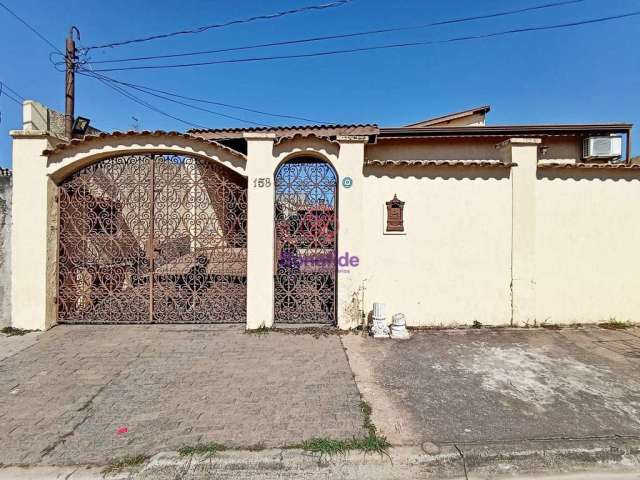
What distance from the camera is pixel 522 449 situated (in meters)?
2.24

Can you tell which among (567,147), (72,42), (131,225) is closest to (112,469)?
(131,225)

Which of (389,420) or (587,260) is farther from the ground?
(587,260)

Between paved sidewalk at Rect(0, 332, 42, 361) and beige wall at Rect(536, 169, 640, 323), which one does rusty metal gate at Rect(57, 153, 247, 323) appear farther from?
beige wall at Rect(536, 169, 640, 323)

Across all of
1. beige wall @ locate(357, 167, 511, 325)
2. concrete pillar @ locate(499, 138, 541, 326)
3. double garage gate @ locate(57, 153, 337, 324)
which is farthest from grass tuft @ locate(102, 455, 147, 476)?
concrete pillar @ locate(499, 138, 541, 326)

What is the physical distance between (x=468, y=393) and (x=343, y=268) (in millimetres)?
2301

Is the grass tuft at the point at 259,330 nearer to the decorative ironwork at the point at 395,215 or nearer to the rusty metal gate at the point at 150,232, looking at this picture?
the rusty metal gate at the point at 150,232

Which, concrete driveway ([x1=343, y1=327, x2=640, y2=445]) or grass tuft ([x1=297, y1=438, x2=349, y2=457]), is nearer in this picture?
grass tuft ([x1=297, y1=438, x2=349, y2=457])

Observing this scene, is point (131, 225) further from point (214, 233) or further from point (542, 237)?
point (542, 237)

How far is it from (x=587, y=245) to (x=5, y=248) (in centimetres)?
913

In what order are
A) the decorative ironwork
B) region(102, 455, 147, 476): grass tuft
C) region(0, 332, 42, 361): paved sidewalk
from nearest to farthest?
region(102, 455, 147, 476): grass tuft
region(0, 332, 42, 361): paved sidewalk
the decorative ironwork

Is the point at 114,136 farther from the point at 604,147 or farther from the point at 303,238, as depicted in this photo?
the point at 604,147

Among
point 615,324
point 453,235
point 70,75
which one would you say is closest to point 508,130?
Result: point 453,235

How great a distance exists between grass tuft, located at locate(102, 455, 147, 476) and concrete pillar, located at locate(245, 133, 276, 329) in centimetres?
255

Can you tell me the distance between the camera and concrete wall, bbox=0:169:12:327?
457 cm
